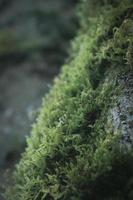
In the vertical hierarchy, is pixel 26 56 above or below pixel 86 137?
above

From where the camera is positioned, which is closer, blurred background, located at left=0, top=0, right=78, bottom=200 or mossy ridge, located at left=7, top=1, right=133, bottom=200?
mossy ridge, located at left=7, top=1, right=133, bottom=200

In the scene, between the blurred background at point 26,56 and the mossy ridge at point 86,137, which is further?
the blurred background at point 26,56

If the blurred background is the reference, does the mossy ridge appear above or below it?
below

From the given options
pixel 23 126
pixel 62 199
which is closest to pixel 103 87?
pixel 62 199

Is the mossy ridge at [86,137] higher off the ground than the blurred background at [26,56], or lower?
lower

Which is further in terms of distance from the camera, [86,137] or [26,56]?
[26,56]

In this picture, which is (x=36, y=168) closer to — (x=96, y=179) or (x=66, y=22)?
(x=96, y=179)
